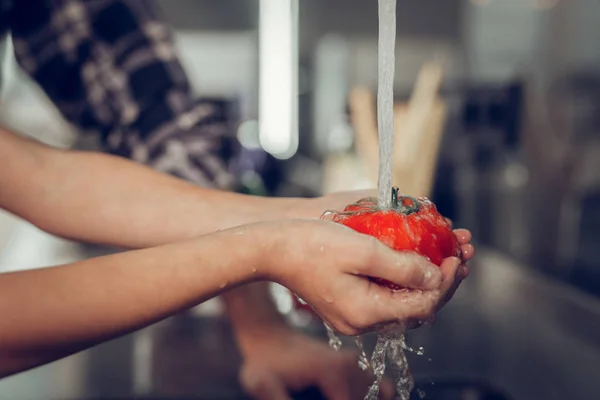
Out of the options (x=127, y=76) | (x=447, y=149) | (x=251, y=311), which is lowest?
(x=447, y=149)

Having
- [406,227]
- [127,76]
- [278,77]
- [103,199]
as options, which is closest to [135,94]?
[127,76]

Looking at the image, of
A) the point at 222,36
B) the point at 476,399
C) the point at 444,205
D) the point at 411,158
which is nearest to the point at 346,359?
the point at 476,399

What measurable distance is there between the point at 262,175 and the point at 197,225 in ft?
6.26

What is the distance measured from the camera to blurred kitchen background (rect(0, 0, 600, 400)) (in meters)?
1.13

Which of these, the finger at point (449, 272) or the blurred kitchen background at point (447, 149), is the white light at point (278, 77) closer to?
the blurred kitchen background at point (447, 149)

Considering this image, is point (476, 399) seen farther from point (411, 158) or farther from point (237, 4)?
point (237, 4)

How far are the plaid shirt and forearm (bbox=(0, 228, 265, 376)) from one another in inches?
25.0

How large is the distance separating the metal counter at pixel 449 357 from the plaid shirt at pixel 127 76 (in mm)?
297

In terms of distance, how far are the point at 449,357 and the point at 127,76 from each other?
752mm

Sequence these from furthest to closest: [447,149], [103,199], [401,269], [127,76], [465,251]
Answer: [447,149] < [127,76] < [103,199] < [465,251] < [401,269]

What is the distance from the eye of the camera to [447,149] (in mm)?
3320

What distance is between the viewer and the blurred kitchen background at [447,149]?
1134 mm

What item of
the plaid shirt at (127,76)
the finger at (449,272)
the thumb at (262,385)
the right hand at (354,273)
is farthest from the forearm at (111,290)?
the plaid shirt at (127,76)

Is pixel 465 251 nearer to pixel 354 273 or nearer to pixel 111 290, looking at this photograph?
pixel 354 273
